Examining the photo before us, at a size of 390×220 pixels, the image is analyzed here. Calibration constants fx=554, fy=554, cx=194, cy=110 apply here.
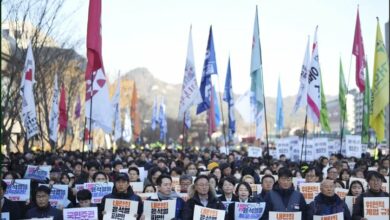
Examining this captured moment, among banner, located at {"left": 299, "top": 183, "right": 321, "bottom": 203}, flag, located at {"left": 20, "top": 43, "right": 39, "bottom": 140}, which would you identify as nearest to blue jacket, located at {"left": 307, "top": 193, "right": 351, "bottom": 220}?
banner, located at {"left": 299, "top": 183, "right": 321, "bottom": 203}

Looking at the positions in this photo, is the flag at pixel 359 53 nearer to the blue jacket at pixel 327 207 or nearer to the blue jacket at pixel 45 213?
the blue jacket at pixel 327 207

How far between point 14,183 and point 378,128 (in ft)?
32.8

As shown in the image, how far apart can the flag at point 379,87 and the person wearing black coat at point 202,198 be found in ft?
25.1

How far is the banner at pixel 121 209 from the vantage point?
736 centimetres

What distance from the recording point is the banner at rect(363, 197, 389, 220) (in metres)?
7.69

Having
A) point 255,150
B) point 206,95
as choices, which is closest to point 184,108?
point 206,95

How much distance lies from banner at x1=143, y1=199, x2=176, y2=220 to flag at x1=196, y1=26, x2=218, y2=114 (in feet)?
35.8

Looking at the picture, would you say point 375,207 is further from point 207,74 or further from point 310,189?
point 207,74

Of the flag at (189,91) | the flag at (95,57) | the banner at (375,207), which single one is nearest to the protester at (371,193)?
the banner at (375,207)

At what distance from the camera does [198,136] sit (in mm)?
Result: 90500

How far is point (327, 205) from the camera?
24.5 ft

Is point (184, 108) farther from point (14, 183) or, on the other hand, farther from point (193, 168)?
point (14, 183)

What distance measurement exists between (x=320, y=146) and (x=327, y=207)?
11.3 m

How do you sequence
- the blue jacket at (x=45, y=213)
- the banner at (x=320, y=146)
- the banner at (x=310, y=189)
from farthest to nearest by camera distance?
the banner at (x=320, y=146) → the banner at (x=310, y=189) → the blue jacket at (x=45, y=213)
